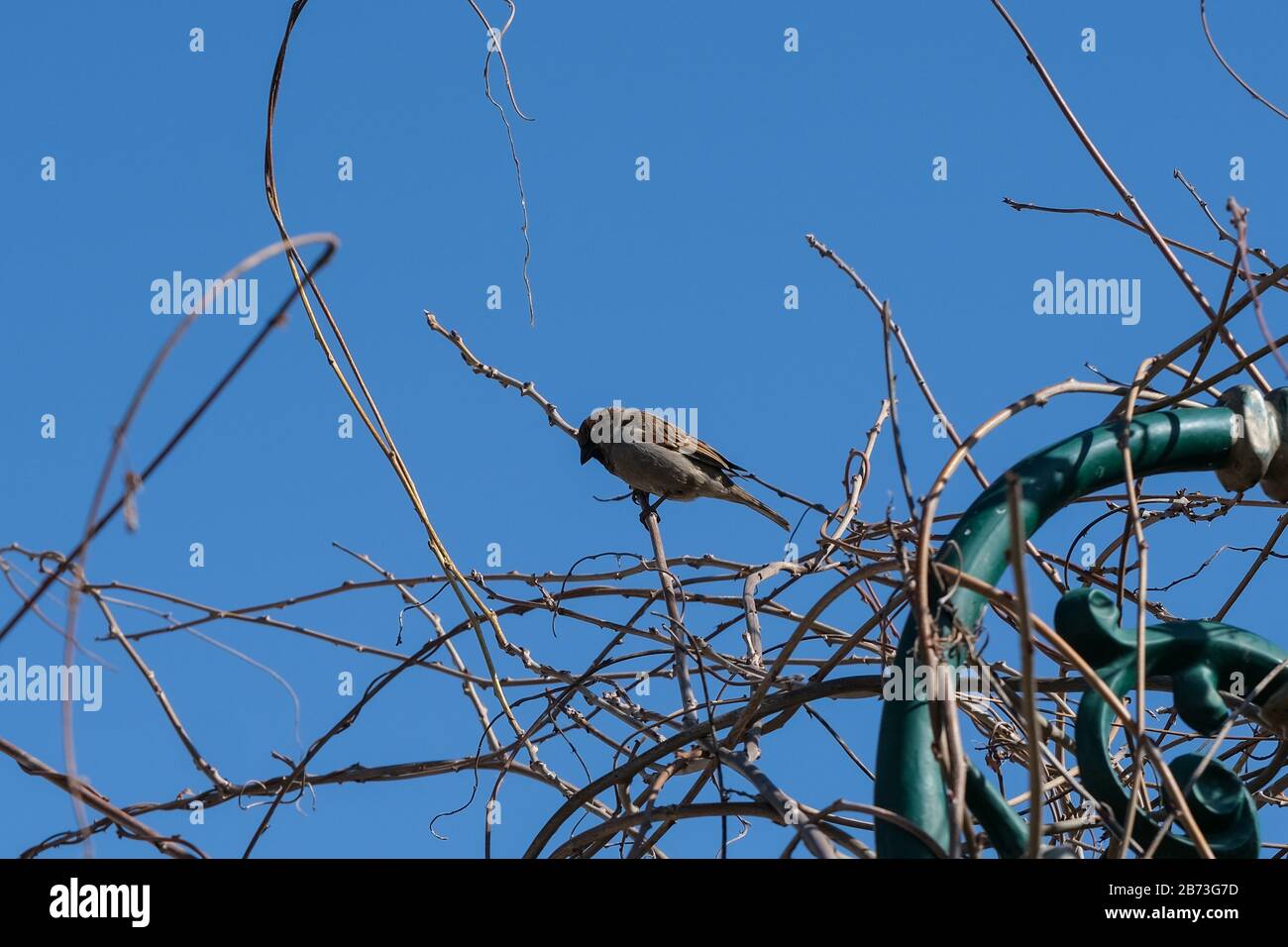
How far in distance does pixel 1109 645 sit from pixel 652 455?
6.44 metres

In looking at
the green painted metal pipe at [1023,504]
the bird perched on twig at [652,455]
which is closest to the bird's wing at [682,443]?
the bird perched on twig at [652,455]

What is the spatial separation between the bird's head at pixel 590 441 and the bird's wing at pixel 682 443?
0.30 meters

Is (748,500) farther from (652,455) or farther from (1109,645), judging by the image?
(1109,645)

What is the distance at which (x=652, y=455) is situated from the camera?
8.55m

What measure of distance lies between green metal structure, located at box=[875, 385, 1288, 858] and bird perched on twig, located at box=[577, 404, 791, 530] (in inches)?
235

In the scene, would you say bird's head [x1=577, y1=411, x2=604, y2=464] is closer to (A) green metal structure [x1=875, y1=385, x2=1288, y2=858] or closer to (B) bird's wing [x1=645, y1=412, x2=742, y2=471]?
(B) bird's wing [x1=645, y1=412, x2=742, y2=471]

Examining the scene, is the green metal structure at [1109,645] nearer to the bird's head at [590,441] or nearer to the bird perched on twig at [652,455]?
the bird perched on twig at [652,455]

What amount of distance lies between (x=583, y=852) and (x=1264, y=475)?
1.35m

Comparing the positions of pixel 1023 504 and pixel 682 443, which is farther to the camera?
pixel 682 443

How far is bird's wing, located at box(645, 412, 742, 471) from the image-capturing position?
8680mm

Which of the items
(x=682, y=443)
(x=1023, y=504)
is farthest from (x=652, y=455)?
(x=1023, y=504)
